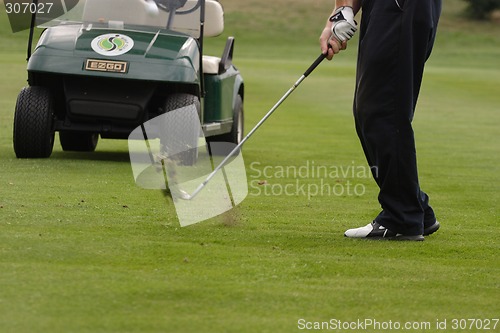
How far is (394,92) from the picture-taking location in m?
6.11

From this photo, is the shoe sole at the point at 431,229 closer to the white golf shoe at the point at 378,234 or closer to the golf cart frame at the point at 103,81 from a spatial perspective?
the white golf shoe at the point at 378,234

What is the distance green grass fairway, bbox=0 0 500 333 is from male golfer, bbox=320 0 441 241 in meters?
0.17

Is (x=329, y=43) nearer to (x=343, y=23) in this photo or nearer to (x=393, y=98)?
(x=343, y=23)

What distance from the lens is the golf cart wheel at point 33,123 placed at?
9.90 meters

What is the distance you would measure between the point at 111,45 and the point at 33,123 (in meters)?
0.91

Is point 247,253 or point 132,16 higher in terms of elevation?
point 247,253

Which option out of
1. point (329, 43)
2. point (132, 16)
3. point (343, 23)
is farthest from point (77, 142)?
point (343, 23)

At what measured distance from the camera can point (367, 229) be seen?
6207 mm

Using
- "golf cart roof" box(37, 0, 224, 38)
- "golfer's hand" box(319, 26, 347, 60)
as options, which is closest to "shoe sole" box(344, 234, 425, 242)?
"golfer's hand" box(319, 26, 347, 60)

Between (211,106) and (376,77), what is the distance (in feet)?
16.3

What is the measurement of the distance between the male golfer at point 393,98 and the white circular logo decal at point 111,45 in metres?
3.94

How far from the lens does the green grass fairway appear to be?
4.18 m

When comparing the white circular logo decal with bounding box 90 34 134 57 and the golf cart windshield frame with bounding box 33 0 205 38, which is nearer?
the white circular logo decal with bounding box 90 34 134 57

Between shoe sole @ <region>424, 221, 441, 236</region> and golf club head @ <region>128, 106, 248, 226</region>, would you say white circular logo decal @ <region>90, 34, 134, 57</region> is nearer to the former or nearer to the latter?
golf club head @ <region>128, 106, 248, 226</region>
